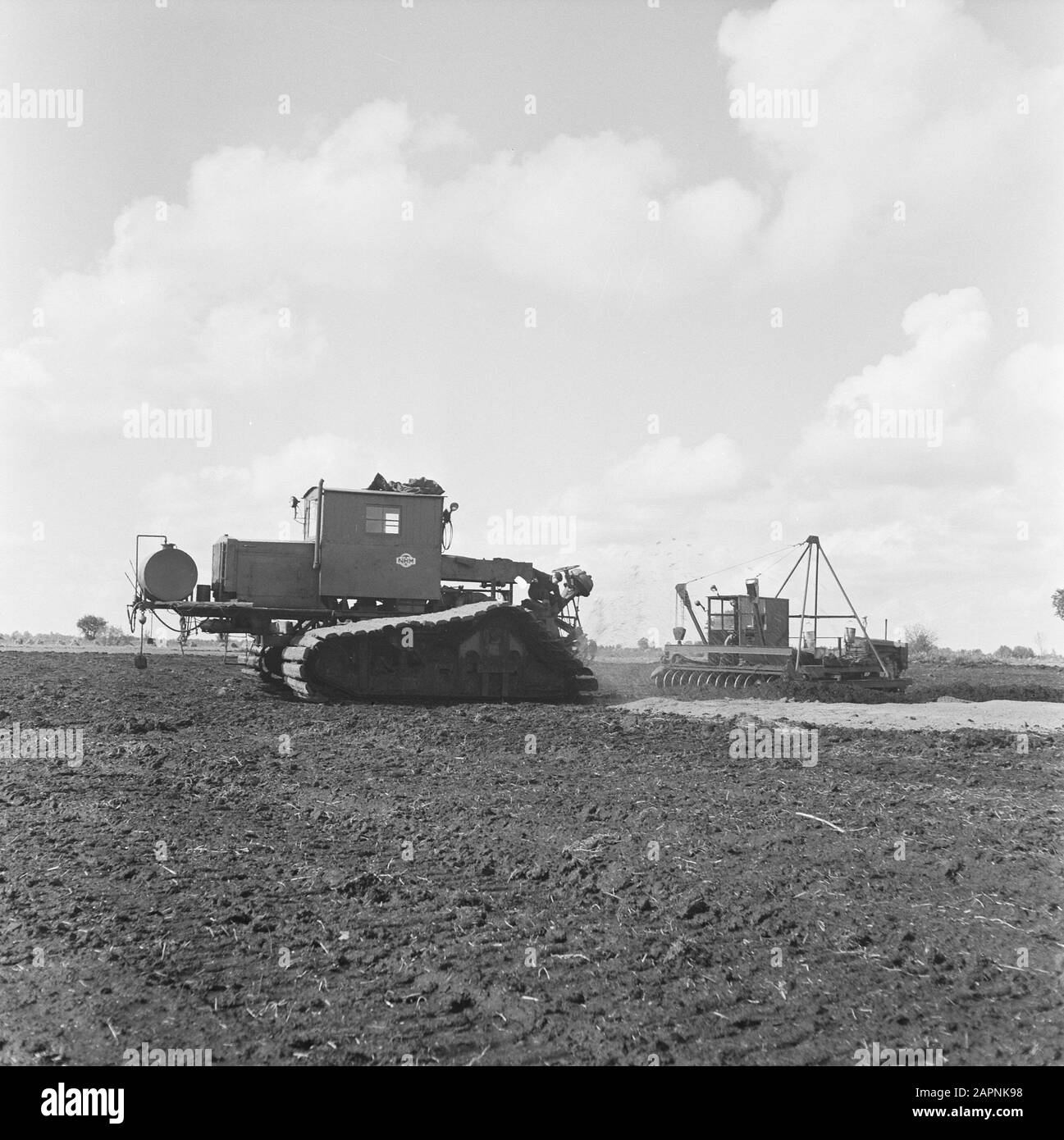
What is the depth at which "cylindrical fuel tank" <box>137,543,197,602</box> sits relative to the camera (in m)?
18.3

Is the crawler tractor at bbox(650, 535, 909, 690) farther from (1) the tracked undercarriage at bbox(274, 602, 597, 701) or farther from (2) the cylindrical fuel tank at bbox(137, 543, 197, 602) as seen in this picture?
(2) the cylindrical fuel tank at bbox(137, 543, 197, 602)

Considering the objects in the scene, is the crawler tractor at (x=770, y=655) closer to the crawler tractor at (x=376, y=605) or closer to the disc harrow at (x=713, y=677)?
the disc harrow at (x=713, y=677)

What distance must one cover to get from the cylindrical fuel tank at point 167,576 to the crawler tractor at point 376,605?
0.02 m

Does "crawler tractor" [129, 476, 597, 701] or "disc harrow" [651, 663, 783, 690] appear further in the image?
"disc harrow" [651, 663, 783, 690]

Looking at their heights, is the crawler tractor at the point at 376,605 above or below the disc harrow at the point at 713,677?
above

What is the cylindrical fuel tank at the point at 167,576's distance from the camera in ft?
60.0

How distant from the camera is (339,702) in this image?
57.1 ft

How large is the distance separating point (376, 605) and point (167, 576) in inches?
147

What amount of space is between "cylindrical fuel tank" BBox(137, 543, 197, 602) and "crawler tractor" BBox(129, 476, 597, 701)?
0.07 ft

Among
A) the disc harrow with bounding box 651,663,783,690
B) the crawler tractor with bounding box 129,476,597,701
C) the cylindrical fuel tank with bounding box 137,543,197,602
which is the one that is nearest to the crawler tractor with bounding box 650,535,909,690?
the disc harrow with bounding box 651,663,783,690

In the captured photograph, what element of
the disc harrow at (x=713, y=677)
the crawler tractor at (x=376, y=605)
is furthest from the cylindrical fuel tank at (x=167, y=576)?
the disc harrow at (x=713, y=677)
